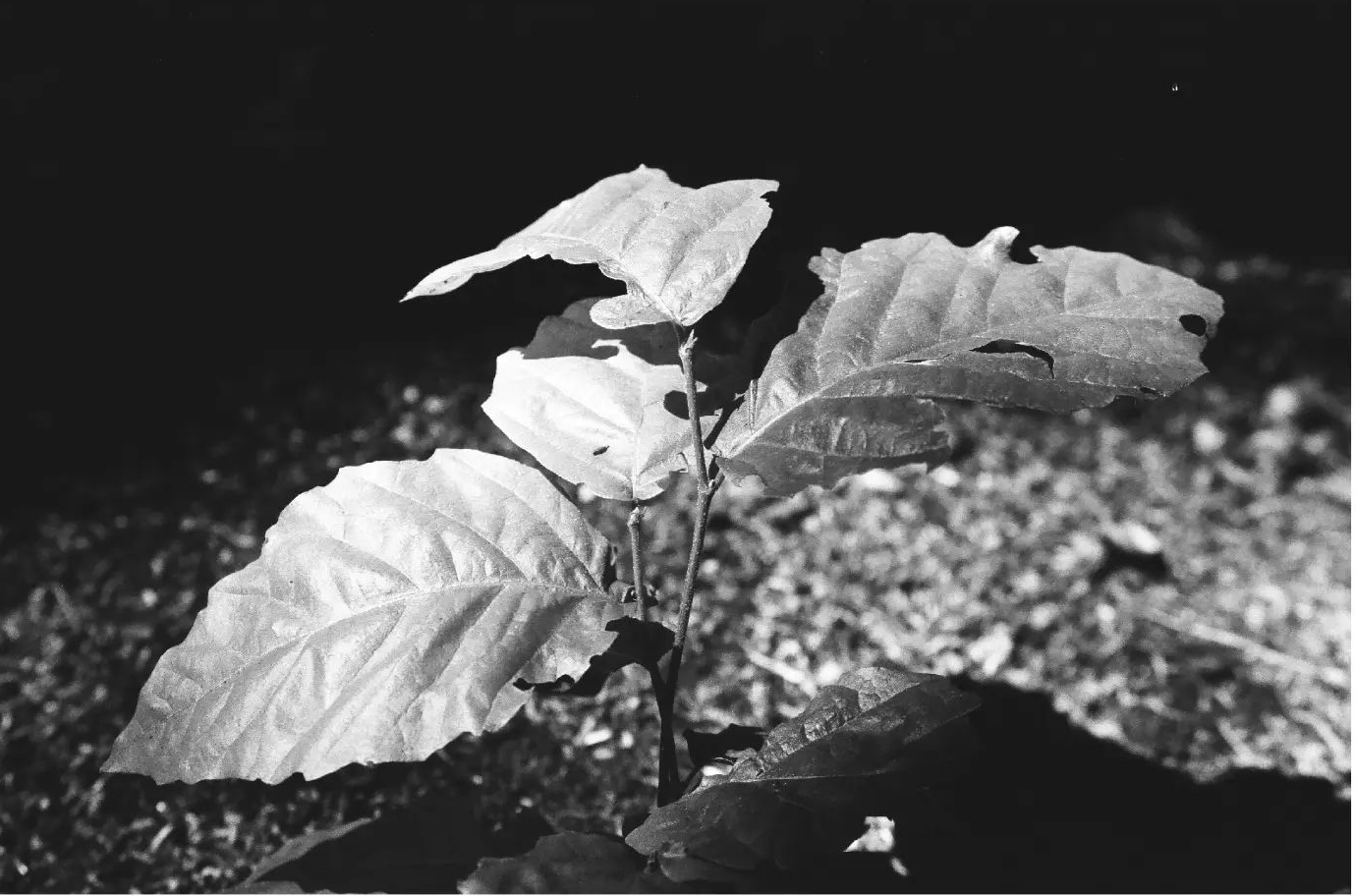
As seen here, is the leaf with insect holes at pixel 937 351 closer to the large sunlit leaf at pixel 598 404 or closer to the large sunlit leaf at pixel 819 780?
the large sunlit leaf at pixel 598 404

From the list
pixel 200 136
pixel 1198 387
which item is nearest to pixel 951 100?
pixel 1198 387

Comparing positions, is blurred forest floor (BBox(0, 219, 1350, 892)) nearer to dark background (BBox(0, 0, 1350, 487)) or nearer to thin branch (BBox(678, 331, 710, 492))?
dark background (BBox(0, 0, 1350, 487))

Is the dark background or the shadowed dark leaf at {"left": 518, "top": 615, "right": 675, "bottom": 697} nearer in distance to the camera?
the shadowed dark leaf at {"left": 518, "top": 615, "right": 675, "bottom": 697}

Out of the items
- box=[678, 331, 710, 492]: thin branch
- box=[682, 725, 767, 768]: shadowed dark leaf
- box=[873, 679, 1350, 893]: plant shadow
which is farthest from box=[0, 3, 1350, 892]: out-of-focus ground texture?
box=[678, 331, 710, 492]: thin branch

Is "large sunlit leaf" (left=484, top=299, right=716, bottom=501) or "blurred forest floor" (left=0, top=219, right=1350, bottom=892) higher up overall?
"large sunlit leaf" (left=484, top=299, right=716, bottom=501)

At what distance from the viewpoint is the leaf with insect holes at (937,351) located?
0.89m

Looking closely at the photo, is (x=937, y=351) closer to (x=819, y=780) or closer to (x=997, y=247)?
(x=997, y=247)

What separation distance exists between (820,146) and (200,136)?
155 cm

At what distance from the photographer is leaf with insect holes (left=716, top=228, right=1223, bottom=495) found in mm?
890

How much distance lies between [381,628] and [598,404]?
0.35m

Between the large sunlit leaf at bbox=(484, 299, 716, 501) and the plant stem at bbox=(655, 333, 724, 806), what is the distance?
2.1 inches

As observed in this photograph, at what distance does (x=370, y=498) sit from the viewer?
3.16 ft

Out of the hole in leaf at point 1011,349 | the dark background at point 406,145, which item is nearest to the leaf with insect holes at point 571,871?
the hole in leaf at point 1011,349

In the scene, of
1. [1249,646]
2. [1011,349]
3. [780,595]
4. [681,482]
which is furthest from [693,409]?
[1249,646]
